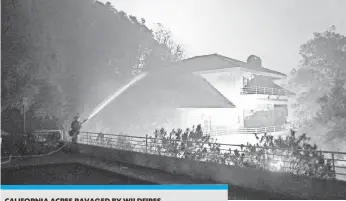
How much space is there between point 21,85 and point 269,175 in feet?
68.3

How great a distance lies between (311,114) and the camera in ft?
105

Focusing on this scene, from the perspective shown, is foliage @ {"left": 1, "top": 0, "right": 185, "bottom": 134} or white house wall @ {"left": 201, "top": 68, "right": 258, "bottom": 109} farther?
white house wall @ {"left": 201, "top": 68, "right": 258, "bottom": 109}

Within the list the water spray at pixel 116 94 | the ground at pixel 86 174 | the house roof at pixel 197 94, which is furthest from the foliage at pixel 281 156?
the water spray at pixel 116 94

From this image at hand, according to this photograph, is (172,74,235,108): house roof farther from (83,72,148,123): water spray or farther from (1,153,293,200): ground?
(1,153,293,200): ground

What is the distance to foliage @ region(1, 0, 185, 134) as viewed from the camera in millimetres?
23875

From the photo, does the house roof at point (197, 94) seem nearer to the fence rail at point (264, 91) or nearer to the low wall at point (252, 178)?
the fence rail at point (264, 91)

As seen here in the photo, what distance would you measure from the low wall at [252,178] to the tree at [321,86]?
68.2 ft

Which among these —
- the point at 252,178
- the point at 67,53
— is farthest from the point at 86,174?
the point at 67,53

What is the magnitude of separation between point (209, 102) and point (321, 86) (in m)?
12.9

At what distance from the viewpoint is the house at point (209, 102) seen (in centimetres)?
2684

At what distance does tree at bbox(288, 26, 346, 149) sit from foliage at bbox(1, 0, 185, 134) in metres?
16.8

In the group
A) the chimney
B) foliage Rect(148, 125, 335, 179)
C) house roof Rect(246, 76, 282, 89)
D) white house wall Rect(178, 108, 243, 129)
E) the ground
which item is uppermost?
the chimney

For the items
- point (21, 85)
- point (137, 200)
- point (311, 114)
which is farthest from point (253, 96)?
point (137, 200)

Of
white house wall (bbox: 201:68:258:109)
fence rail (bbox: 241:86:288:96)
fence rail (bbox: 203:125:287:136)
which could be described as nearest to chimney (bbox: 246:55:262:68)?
fence rail (bbox: 241:86:288:96)
